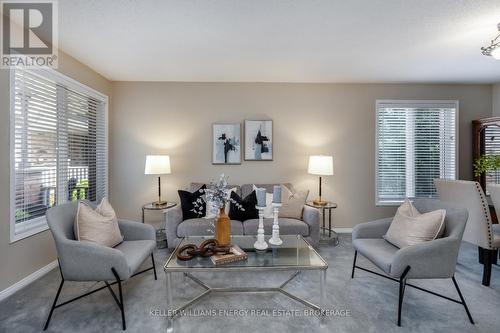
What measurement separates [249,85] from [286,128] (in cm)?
93

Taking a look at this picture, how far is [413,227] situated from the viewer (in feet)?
6.63

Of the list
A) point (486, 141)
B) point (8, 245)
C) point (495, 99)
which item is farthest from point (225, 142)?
point (495, 99)

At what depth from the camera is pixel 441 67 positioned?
3.22 m

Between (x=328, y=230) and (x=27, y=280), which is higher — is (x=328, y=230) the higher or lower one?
the higher one

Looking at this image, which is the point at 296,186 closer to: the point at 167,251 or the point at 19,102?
the point at 167,251

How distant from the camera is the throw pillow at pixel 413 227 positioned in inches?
76.1

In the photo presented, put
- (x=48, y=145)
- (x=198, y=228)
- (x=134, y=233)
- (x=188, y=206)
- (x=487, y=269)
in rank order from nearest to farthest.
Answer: (x=487, y=269) → (x=134, y=233) → (x=48, y=145) → (x=198, y=228) → (x=188, y=206)

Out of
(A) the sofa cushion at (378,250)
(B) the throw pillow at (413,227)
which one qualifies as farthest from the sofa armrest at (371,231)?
(B) the throw pillow at (413,227)

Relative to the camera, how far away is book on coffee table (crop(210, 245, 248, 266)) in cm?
181

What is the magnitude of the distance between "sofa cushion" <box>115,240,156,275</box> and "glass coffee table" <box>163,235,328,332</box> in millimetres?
301

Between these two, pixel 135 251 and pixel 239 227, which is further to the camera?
pixel 239 227

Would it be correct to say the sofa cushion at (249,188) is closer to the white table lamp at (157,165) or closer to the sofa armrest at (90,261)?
the white table lamp at (157,165)

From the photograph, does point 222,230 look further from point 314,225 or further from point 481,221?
point 481,221

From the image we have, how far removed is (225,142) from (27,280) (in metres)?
2.78
